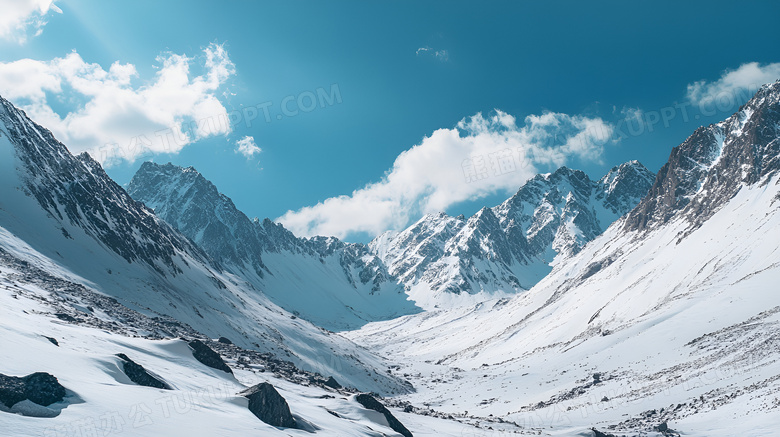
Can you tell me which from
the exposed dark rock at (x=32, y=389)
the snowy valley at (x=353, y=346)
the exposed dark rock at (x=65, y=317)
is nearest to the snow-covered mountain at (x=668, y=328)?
the snowy valley at (x=353, y=346)

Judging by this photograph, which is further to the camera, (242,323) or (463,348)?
(463,348)

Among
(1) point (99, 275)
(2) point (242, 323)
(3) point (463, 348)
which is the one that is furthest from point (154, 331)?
(3) point (463, 348)

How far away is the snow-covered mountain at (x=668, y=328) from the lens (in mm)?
47406

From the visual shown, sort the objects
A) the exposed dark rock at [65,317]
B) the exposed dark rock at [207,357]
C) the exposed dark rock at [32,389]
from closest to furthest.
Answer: the exposed dark rock at [32,389] < the exposed dark rock at [207,357] < the exposed dark rock at [65,317]

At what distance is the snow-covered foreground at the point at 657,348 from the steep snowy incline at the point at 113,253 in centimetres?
2308

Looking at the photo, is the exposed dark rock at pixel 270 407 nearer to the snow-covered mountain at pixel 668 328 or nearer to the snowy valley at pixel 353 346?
the snowy valley at pixel 353 346

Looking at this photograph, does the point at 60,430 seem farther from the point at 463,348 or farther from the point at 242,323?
the point at 463,348

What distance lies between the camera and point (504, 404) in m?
73.2

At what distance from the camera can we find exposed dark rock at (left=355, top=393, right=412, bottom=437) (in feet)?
106

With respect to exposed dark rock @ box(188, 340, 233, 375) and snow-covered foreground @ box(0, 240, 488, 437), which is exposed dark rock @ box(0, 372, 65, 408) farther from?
exposed dark rock @ box(188, 340, 233, 375)

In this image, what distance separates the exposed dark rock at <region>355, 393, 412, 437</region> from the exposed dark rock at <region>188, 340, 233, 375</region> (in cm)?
932

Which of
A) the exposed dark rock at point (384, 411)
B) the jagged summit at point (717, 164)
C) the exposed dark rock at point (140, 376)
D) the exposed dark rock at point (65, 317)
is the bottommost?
the exposed dark rock at point (384, 411)

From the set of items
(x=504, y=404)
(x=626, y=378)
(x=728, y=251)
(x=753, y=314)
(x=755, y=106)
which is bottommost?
(x=504, y=404)

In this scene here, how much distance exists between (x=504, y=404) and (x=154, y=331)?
49264 millimetres
